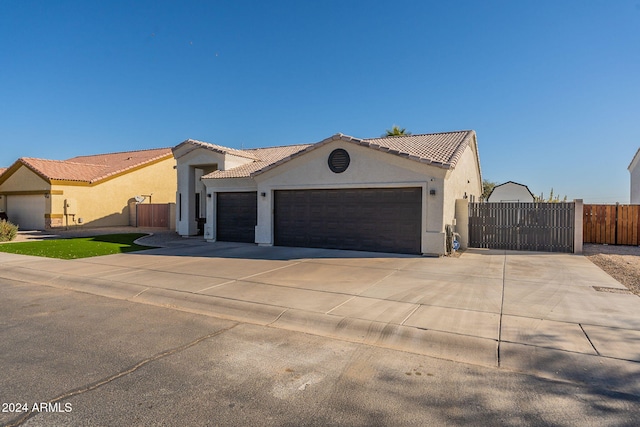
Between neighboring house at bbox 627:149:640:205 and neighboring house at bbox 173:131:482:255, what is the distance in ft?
55.3

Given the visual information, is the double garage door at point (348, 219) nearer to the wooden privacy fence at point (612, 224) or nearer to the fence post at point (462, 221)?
the fence post at point (462, 221)

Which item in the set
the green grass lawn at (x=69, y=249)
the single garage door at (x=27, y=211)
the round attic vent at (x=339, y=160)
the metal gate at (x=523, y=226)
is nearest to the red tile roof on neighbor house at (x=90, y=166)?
the single garage door at (x=27, y=211)

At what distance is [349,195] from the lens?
14219 mm

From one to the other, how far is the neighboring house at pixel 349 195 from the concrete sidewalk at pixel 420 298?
1.46 meters

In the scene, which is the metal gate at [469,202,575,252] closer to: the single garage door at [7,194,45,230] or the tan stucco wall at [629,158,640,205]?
the tan stucco wall at [629,158,640,205]

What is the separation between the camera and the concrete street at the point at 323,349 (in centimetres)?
341

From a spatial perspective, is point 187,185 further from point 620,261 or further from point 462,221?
point 620,261

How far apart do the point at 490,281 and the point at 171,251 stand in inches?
440

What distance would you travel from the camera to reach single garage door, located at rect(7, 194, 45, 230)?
83.7 ft

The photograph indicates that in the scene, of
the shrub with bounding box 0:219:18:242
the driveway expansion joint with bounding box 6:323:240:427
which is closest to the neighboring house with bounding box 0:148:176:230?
the shrub with bounding box 0:219:18:242

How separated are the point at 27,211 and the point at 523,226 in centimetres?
3138

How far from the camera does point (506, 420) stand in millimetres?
3221

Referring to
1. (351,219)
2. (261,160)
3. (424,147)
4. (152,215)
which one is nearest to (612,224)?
(424,147)

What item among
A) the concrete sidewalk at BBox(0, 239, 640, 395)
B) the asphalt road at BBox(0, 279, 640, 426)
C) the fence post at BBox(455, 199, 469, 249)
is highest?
the fence post at BBox(455, 199, 469, 249)
